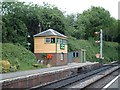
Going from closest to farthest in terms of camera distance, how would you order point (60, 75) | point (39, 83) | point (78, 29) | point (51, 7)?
point (39, 83) < point (60, 75) < point (51, 7) < point (78, 29)

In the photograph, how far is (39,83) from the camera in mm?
19938

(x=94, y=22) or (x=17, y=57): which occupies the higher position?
(x=94, y=22)

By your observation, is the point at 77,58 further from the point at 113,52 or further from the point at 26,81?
the point at 26,81

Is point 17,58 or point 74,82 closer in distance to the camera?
point 74,82

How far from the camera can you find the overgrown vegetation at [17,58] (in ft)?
93.8

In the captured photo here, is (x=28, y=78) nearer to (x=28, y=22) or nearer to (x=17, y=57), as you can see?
(x=17, y=57)

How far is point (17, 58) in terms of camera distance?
30922 millimetres

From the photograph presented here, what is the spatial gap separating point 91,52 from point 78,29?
8573 mm

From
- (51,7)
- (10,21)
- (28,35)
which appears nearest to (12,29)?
(10,21)

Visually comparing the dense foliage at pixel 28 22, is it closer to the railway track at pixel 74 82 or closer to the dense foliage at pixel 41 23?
the dense foliage at pixel 41 23

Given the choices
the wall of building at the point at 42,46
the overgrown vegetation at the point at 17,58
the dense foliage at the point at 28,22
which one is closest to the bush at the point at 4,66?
the overgrown vegetation at the point at 17,58

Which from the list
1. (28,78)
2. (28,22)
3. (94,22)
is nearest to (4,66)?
(28,78)

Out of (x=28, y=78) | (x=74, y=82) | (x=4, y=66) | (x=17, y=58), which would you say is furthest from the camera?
(x=17, y=58)

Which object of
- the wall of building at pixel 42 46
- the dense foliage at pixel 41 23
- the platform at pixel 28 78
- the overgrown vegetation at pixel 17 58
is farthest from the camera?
the wall of building at pixel 42 46
